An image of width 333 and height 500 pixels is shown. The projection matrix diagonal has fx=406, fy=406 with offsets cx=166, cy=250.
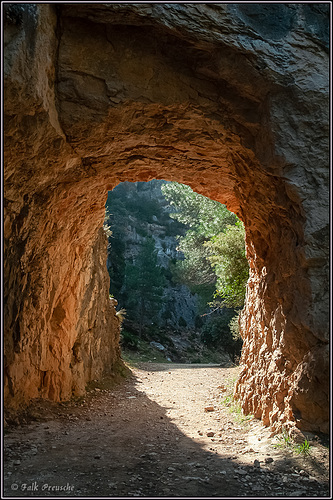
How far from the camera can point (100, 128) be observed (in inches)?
209

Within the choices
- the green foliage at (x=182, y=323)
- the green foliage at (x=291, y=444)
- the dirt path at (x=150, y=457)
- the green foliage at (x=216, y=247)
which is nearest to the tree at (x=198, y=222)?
the green foliage at (x=216, y=247)

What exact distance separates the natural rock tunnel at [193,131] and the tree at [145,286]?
22.7 meters

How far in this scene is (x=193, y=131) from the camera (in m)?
5.76

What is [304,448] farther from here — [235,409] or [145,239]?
[145,239]

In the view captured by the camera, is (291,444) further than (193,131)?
No

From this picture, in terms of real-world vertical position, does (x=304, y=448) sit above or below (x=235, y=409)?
above

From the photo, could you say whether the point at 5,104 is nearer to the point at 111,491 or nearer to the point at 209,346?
the point at 111,491

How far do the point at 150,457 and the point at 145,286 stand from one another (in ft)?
80.5

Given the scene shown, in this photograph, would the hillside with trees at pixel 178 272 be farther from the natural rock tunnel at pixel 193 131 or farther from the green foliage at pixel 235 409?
the natural rock tunnel at pixel 193 131

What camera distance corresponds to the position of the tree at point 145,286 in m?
29.2

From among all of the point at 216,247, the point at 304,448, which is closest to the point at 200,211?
the point at 216,247

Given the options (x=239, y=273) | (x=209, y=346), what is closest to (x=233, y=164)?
(x=239, y=273)

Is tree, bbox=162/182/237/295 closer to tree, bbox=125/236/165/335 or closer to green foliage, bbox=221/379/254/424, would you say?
green foliage, bbox=221/379/254/424

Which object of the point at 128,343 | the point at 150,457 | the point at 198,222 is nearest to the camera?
the point at 150,457
